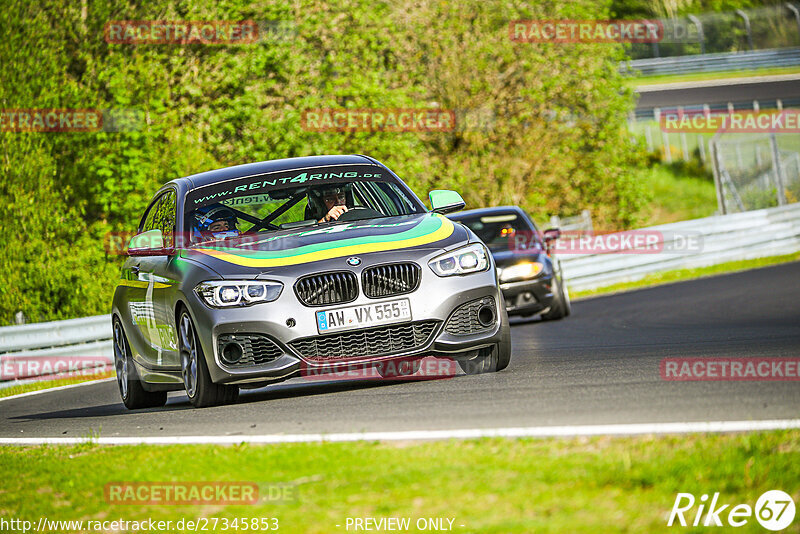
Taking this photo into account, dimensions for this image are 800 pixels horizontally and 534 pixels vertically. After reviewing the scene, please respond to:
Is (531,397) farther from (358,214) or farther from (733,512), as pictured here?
(733,512)

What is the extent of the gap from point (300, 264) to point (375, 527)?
3818 mm

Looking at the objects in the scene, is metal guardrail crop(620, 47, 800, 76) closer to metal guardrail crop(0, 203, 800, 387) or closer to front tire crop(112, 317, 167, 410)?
metal guardrail crop(0, 203, 800, 387)

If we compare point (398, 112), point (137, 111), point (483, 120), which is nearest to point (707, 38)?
point (483, 120)

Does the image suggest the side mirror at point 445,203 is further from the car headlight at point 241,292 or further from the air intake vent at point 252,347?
the air intake vent at point 252,347

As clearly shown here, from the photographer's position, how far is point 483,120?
112 ft

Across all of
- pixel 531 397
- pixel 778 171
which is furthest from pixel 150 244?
pixel 778 171


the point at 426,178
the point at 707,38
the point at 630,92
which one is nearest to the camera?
the point at 426,178

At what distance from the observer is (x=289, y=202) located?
9461 mm

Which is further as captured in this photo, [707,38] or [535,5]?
[707,38]

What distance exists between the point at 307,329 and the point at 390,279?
61 cm

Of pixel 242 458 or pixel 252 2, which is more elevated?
pixel 252 2

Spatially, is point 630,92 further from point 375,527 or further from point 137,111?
point 375,527

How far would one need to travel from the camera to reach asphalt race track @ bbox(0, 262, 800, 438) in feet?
20.9

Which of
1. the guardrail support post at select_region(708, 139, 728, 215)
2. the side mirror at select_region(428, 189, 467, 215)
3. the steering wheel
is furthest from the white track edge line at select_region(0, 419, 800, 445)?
the guardrail support post at select_region(708, 139, 728, 215)
